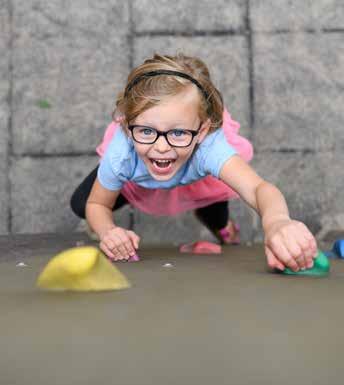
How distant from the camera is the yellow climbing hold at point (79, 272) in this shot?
113 cm

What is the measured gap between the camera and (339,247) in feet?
5.68

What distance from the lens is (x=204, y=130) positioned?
163 cm

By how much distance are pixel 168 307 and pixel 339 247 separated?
0.78 meters

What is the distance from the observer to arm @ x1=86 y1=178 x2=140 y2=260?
5.11 feet

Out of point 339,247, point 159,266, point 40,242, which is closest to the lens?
point 159,266

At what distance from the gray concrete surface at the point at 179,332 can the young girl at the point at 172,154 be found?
18cm

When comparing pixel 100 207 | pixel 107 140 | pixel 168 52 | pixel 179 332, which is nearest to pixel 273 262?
pixel 179 332

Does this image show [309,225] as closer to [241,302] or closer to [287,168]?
[287,168]

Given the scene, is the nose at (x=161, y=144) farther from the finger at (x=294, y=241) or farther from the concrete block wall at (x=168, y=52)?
the concrete block wall at (x=168, y=52)

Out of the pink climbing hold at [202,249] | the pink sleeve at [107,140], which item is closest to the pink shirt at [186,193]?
the pink sleeve at [107,140]

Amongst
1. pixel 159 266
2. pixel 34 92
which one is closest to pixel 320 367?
pixel 159 266

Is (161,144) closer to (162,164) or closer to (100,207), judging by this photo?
(162,164)

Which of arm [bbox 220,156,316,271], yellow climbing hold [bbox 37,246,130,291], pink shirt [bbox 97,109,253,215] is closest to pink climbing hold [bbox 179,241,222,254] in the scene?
pink shirt [bbox 97,109,253,215]

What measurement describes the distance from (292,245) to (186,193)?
72cm
